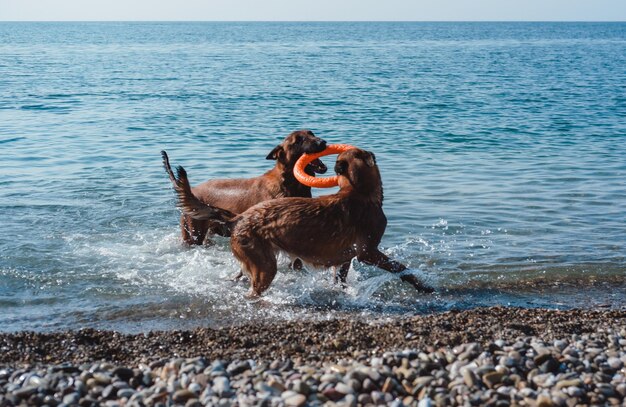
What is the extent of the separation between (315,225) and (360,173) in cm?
82

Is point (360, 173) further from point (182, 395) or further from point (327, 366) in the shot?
point (182, 395)

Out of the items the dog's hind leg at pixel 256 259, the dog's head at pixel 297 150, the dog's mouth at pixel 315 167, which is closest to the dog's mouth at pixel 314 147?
the dog's head at pixel 297 150

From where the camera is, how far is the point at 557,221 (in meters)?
12.2

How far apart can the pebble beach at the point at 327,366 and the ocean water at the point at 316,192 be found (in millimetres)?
1259

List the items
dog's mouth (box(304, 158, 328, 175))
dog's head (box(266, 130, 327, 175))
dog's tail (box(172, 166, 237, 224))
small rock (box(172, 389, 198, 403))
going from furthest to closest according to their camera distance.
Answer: dog's mouth (box(304, 158, 328, 175))
dog's head (box(266, 130, 327, 175))
dog's tail (box(172, 166, 237, 224))
small rock (box(172, 389, 198, 403))

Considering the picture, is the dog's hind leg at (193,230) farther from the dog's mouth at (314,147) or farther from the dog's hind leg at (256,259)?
the dog's hind leg at (256,259)

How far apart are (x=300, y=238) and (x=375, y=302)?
1163 millimetres

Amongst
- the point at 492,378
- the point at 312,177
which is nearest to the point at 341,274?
the point at 312,177

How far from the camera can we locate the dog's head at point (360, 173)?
8.81 meters

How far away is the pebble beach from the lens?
529 cm

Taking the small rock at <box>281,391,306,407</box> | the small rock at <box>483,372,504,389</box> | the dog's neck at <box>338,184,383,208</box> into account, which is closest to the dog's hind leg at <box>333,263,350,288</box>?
the dog's neck at <box>338,184,383,208</box>

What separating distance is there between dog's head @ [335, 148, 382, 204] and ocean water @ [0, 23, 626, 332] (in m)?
1.13

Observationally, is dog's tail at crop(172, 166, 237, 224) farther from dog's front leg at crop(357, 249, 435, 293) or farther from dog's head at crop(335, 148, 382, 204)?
dog's front leg at crop(357, 249, 435, 293)

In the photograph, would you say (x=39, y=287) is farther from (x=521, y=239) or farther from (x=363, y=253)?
(x=521, y=239)
